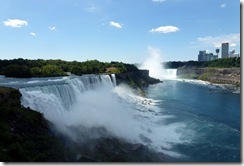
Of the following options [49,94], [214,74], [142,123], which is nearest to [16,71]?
[49,94]

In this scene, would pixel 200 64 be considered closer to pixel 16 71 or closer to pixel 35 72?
pixel 35 72

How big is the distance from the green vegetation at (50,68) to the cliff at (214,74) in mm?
12440

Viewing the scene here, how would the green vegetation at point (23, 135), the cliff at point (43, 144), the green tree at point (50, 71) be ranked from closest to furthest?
the green vegetation at point (23, 135) → the cliff at point (43, 144) → the green tree at point (50, 71)

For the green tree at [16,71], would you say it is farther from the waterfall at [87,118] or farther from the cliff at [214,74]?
the cliff at [214,74]

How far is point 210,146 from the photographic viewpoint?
1003 cm

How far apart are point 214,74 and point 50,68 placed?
27582 millimetres

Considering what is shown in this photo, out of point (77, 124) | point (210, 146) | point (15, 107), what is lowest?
point (210, 146)

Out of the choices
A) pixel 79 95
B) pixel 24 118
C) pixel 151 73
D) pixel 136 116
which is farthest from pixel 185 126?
pixel 151 73

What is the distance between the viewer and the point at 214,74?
138 ft

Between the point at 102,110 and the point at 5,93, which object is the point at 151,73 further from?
the point at 5,93

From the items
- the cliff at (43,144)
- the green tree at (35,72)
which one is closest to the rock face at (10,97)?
the cliff at (43,144)

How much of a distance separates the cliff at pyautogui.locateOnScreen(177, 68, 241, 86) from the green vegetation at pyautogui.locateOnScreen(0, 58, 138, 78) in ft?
40.8

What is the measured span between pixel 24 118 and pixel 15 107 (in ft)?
2.21

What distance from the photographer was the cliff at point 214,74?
3632cm
